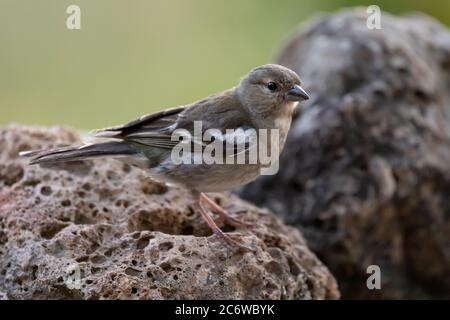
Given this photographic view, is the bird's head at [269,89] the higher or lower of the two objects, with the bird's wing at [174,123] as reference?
higher

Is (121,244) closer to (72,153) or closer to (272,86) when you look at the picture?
(72,153)

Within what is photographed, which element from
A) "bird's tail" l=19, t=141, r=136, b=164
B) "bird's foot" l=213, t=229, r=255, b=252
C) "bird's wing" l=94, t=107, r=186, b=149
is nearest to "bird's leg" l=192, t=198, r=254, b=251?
"bird's foot" l=213, t=229, r=255, b=252

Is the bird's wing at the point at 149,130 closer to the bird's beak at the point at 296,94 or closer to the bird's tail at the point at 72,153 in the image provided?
the bird's tail at the point at 72,153

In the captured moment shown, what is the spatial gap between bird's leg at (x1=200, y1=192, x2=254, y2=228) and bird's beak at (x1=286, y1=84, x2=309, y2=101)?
771 millimetres

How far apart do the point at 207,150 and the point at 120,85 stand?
507 cm

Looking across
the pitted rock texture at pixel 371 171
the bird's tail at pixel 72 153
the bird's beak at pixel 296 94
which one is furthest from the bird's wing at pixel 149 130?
the pitted rock texture at pixel 371 171

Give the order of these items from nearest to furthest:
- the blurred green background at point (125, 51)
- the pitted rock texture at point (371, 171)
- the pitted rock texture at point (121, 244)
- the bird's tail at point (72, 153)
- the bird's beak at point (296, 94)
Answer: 1. the pitted rock texture at point (121, 244)
2. the bird's tail at point (72, 153)
3. the bird's beak at point (296, 94)
4. the pitted rock texture at point (371, 171)
5. the blurred green background at point (125, 51)

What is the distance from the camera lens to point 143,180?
169 inches

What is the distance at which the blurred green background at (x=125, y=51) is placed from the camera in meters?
8.83

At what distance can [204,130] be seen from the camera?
13.6 feet

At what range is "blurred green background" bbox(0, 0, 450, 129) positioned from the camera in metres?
8.83

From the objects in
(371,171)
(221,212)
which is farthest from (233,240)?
(371,171)

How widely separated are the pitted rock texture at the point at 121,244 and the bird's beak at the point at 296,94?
29.3 inches

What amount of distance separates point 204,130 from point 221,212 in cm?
50
